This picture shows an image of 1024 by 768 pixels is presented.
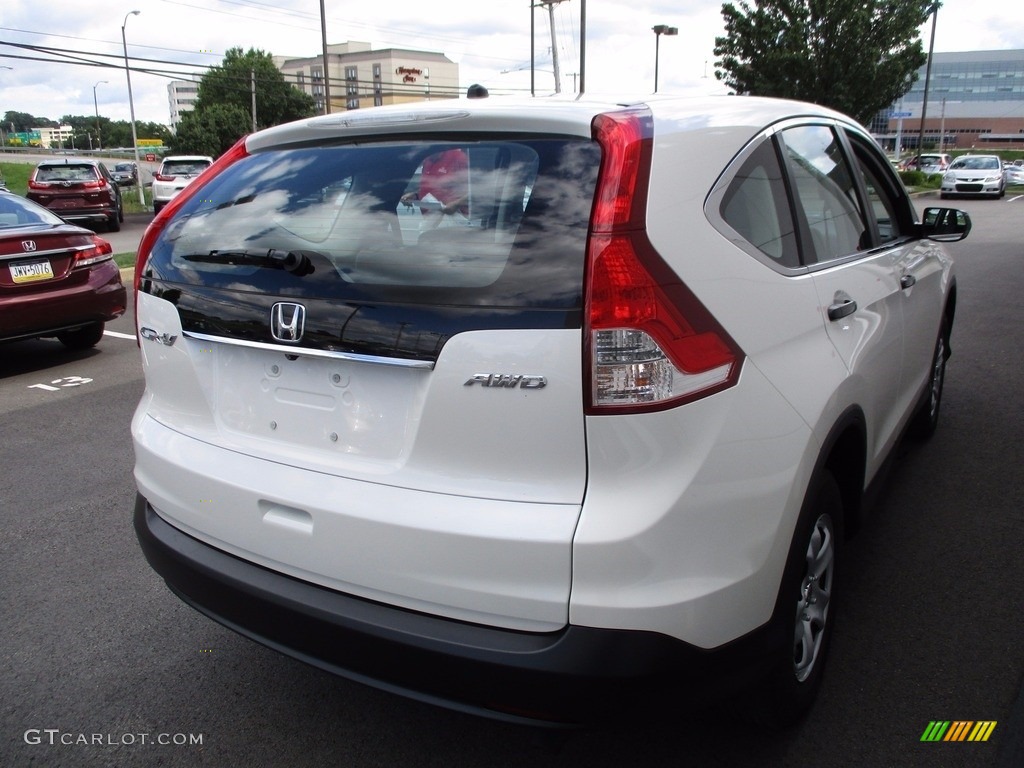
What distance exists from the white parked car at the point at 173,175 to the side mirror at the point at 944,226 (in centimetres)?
2235

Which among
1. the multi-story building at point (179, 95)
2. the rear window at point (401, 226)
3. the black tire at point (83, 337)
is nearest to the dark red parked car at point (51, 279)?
the black tire at point (83, 337)

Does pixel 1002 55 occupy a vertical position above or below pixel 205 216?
above

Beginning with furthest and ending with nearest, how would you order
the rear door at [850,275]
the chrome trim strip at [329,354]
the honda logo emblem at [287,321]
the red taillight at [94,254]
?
the red taillight at [94,254]
the rear door at [850,275]
the honda logo emblem at [287,321]
the chrome trim strip at [329,354]

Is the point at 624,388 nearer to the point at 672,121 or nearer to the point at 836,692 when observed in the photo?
the point at 672,121

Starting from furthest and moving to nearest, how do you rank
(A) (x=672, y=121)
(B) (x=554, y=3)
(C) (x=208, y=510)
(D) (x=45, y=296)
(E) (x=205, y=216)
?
(B) (x=554, y=3) → (D) (x=45, y=296) → (E) (x=205, y=216) → (C) (x=208, y=510) → (A) (x=672, y=121)

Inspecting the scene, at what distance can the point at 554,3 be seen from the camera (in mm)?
36719

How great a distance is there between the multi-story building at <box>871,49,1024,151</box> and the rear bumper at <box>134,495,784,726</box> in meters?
144

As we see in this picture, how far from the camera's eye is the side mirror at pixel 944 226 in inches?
154

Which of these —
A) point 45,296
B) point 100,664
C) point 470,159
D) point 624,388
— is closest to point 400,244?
point 470,159

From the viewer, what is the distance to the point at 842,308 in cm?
255

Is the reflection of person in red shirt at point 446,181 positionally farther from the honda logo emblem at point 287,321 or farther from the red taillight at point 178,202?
the red taillight at point 178,202

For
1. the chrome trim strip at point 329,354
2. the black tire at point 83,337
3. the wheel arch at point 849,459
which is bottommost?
the black tire at point 83,337

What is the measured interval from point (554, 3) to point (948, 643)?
37.8 meters

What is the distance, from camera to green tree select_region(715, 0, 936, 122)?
29.9m
